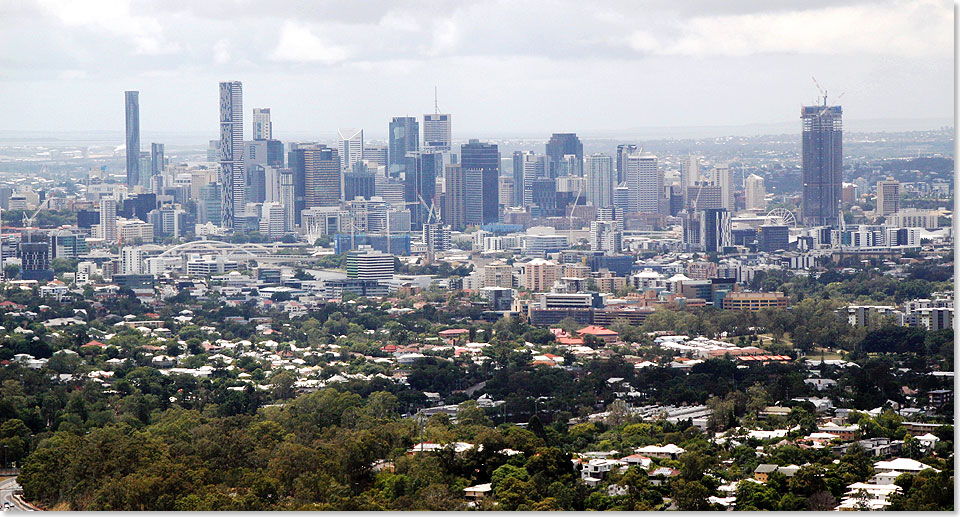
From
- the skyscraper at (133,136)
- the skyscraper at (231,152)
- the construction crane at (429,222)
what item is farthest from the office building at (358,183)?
the skyscraper at (133,136)

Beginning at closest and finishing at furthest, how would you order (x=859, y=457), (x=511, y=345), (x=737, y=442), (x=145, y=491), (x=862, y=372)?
(x=145, y=491), (x=859, y=457), (x=737, y=442), (x=862, y=372), (x=511, y=345)

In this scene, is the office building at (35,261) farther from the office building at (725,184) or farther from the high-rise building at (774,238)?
the office building at (725,184)

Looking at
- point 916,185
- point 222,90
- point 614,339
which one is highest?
point 222,90

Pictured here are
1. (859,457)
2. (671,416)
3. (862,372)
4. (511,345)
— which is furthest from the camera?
(511,345)

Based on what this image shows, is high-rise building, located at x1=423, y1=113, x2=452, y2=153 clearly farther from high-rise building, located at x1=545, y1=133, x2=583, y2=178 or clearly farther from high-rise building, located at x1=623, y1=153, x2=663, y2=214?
high-rise building, located at x1=623, y1=153, x2=663, y2=214

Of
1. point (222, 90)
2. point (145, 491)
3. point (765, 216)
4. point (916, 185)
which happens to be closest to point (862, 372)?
point (145, 491)

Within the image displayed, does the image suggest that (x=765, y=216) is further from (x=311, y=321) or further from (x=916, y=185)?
(x=311, y=321)

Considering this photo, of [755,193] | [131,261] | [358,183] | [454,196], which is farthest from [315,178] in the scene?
[131,261]
